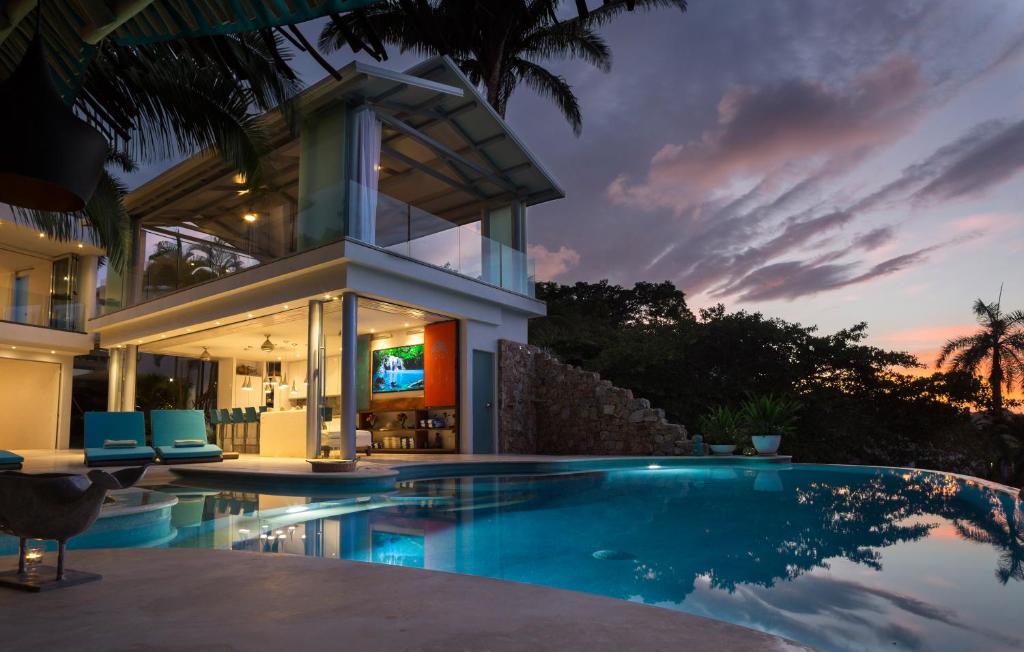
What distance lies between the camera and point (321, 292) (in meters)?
10.6

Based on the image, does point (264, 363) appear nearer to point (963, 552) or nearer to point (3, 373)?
point (3, 373)

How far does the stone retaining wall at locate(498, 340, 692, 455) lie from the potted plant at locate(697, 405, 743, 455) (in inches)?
27.1

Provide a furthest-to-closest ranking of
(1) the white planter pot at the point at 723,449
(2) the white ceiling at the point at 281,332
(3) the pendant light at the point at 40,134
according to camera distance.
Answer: (1) the white planter pot at the point at 723,449 → (2) the white ceiling at the point at 281,332 → (3) the pendant light at the point at 40,134

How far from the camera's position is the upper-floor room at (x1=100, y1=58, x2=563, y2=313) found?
35.6ft

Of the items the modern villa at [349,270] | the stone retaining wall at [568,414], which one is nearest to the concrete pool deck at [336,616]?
the modern villa at [349,270]

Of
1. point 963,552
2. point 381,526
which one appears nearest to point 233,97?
point 381,526

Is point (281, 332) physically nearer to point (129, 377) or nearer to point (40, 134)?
point (129, 377)

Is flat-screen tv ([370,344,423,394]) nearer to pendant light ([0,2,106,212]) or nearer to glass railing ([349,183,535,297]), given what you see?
glass railing ([349,183,535,297])

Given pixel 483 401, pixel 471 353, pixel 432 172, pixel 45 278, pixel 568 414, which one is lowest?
pixel 568 414

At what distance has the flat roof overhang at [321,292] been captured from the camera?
10430 mm

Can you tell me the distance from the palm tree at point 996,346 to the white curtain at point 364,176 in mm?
18038

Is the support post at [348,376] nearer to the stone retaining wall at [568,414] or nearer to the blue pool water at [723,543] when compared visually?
the blue pool water at [723,543]

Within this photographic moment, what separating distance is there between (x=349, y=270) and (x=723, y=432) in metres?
8.00

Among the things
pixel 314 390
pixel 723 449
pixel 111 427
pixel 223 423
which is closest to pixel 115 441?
pixel 111 427
